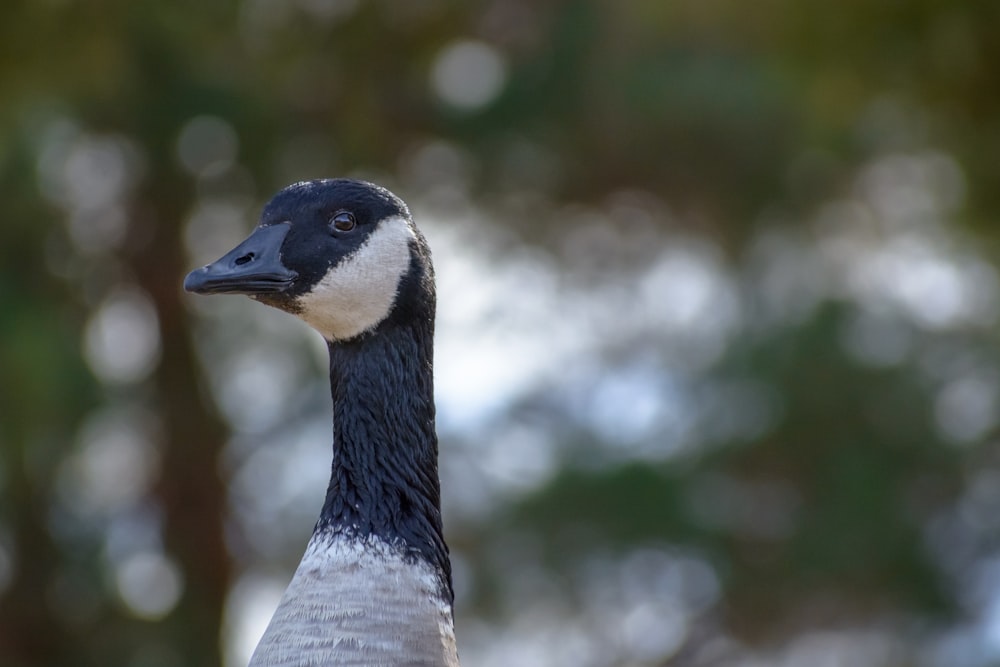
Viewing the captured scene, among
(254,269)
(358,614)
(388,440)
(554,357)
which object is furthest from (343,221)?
(554,357)

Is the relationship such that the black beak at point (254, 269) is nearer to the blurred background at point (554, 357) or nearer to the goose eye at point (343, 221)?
the goose eye at point (343, 221)

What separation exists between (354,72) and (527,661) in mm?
2978

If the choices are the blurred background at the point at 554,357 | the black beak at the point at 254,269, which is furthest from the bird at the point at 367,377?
the blurred background at the point at 554,357

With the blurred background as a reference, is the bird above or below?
below

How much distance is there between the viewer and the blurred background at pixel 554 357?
5.34 m

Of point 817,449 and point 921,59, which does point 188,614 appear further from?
point 921,59

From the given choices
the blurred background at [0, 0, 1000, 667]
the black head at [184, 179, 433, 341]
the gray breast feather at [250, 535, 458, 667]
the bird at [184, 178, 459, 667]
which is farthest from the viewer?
the blurred background at [0, 0, 1000, 667]

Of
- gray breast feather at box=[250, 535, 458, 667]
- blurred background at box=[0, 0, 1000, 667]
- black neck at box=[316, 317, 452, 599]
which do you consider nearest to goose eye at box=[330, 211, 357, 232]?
black neck at box=[316, 317, 452, 599]

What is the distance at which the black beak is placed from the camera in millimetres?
1955

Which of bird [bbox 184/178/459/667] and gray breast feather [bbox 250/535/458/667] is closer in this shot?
gray breast feather [bbox 250/535/458/667]

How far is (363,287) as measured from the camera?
2.04 meters

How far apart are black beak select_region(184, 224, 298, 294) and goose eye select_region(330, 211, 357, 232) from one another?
0.08 metres

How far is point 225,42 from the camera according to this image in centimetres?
503

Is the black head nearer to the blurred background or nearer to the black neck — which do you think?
the black neck
